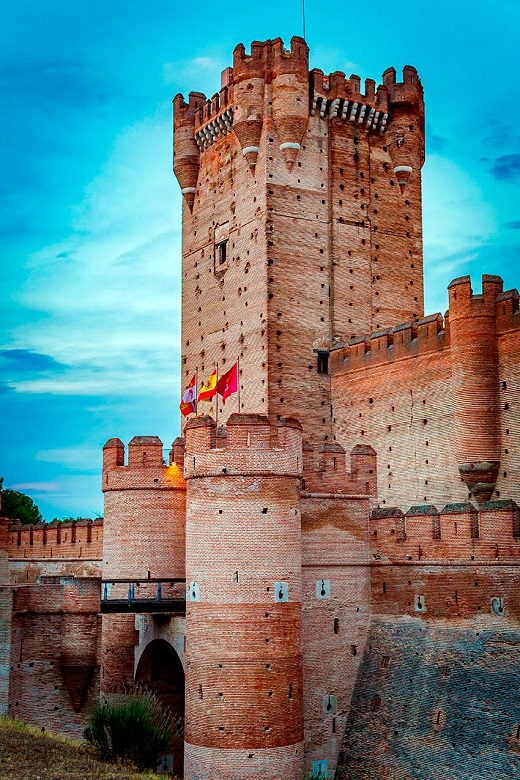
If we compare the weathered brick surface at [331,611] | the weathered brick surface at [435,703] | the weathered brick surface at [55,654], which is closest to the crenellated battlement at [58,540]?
the weathered brick surface at [55,654]

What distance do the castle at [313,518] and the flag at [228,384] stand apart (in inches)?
39.6

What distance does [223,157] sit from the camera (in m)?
37.8

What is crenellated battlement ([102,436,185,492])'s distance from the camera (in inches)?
1008

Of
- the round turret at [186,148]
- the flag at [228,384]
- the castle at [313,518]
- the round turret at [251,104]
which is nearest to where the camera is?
the castle at [313,518]

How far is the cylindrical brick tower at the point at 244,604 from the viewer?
2067cm

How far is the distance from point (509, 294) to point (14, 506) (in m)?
37.5

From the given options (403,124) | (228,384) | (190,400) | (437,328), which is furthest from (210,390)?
(403,124)

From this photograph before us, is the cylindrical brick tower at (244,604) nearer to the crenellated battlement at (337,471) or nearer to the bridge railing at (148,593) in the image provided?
the crenellated battlement at (337,471)

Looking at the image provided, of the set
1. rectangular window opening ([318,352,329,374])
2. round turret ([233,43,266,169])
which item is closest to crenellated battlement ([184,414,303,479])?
rectangular window opening ([318,352,329,374])

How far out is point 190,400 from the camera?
1443 inches

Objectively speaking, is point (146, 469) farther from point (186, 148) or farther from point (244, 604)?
point (186, 148)

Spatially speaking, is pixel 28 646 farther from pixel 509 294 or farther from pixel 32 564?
pixel 509 294

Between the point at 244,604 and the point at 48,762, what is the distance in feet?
17.2

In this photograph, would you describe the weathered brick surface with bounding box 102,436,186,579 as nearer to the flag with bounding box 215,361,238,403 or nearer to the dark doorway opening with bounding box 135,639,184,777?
the dark doorway opening with bounding box 135,639,184,777
